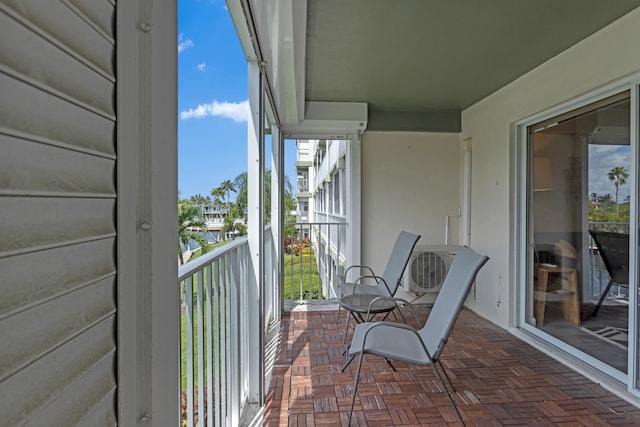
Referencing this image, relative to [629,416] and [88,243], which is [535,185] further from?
[88,243]

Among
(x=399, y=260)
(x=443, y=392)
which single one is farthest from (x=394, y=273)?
(x=443, y=392)

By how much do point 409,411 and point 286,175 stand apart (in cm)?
284

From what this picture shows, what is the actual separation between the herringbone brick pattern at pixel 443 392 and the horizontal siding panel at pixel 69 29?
81.8 inches

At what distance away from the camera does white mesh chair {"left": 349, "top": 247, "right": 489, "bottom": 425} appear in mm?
1960

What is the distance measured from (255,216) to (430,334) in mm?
1354

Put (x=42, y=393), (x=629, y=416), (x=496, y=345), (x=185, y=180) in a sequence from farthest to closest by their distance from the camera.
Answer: (x=496, y=345), (x=629, y=416), (x=185, y=180), (x=42, y=393)

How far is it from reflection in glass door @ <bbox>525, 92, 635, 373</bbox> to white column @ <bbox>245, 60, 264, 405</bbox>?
7.94 feet

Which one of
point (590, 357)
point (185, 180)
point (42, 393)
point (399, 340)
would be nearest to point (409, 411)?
point (399, 340)

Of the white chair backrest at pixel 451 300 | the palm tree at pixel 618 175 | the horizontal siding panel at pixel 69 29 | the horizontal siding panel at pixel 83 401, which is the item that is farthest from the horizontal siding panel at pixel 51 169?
the palm tree at pixel 618 175

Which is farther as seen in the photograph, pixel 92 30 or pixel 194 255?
pixel 194 255

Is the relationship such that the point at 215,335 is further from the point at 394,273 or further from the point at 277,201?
the point at 277,201

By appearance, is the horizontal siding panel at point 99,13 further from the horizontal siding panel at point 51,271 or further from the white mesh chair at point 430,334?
the white mesh chair at point 430,334

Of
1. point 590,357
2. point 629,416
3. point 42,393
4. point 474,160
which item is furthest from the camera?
point 474,160

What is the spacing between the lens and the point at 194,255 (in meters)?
1.32
